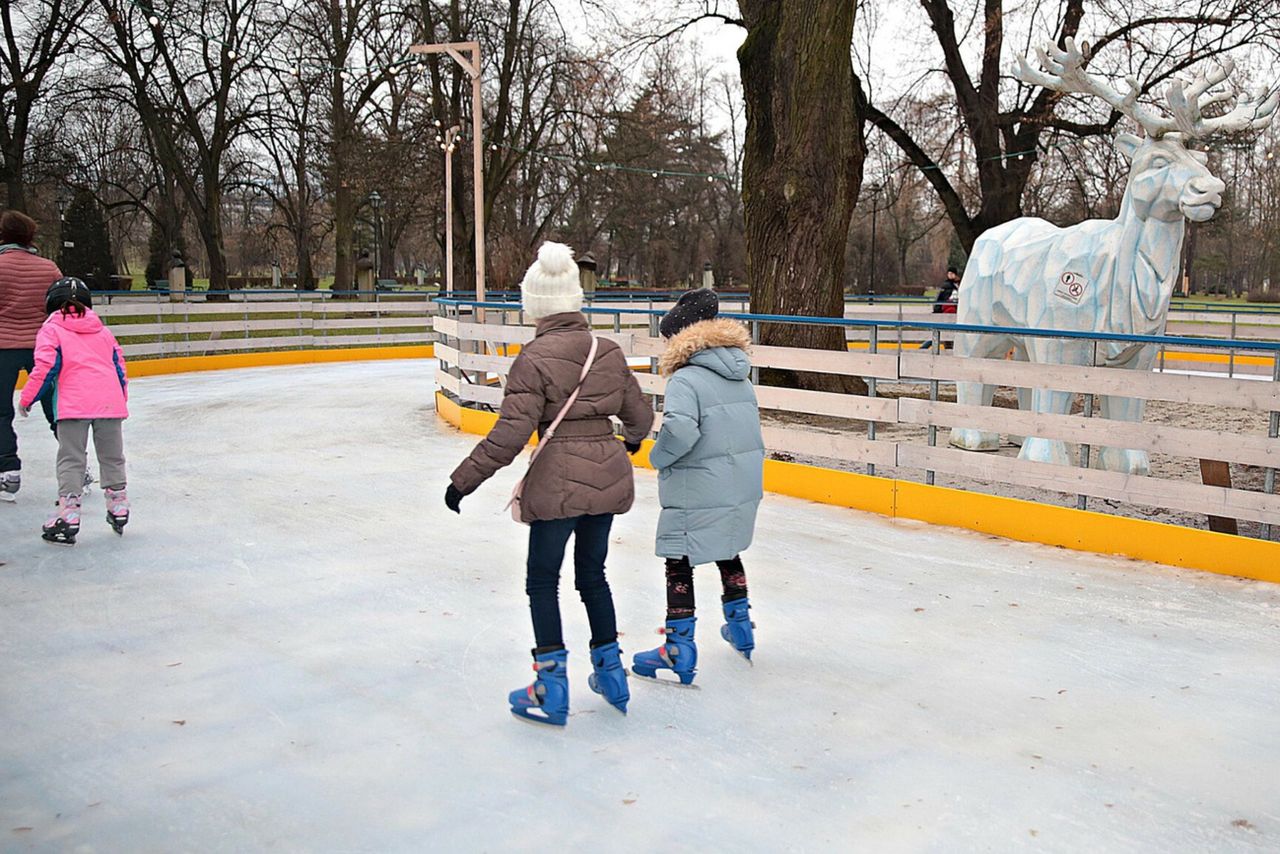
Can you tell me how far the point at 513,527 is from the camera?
767 cm

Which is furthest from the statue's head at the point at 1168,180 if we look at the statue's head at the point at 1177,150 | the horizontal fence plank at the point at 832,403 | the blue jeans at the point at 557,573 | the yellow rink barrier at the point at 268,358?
the yellow rink barrier at the point at 268,358

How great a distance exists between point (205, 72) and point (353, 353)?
41.1 ft

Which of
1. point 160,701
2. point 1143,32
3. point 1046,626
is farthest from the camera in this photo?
point 1143,32

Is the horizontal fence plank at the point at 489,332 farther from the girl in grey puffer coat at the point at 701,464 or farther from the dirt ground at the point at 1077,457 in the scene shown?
the girl in grey puffer coat at the point at 701,464

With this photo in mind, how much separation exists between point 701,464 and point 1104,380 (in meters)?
3.57

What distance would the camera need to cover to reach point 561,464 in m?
4.25

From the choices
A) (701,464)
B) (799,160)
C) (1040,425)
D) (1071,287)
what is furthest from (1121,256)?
(701,464)

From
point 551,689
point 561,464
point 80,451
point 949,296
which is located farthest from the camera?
point 949,296

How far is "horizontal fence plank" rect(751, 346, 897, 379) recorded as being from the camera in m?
8.30

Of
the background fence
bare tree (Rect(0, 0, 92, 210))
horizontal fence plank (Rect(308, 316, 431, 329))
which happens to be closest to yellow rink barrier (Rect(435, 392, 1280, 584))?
the background fence

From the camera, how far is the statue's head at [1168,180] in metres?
8.07

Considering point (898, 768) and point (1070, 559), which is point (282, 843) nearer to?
point (898, 768)

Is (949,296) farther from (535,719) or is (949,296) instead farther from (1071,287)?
(535,719)

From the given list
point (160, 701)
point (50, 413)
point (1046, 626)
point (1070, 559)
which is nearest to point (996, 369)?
point (1070, 559)
